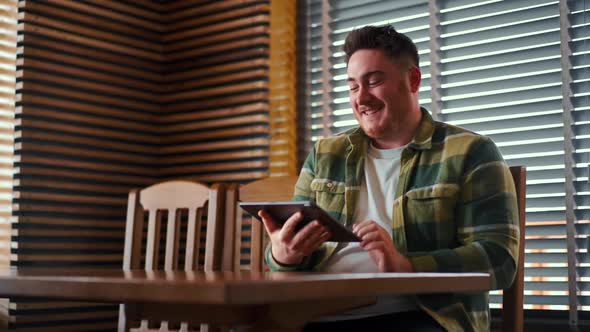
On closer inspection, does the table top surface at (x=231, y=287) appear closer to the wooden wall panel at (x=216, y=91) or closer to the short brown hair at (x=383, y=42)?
the short brown hair at (x=383, y=42)

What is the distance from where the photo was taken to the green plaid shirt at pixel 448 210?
214 cm

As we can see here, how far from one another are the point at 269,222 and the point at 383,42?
0.83 metres

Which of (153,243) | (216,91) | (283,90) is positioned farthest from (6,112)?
(153,243)

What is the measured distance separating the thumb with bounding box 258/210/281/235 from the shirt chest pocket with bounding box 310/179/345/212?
48 centimetres

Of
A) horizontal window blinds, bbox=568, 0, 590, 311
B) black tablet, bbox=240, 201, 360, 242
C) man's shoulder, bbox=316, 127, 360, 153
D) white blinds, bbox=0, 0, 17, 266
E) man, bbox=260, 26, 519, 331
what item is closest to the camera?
black tablet, bbox=240, 201, 360, 242

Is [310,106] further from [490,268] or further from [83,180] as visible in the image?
[490,268]

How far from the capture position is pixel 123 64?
14.8ft

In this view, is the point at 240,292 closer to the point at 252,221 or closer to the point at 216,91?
the point at 252,221

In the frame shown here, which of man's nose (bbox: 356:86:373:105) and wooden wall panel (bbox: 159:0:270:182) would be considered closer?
man's nose (bbox: 356:86:373:105)

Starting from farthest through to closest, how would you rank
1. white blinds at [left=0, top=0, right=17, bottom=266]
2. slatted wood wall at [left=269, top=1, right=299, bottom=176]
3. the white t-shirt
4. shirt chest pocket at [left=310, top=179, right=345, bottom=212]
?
1. slatted wood wall at [left=269, top=1, right=299, bottom=176]
2. white blinds at [left=0, top=0, right=17, bottom=266]
3. shirt chest pocket at [left=310, top=179, right=345, bottom=212]
4. the white t-shirt

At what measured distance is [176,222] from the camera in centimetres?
279

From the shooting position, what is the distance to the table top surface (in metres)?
1.16

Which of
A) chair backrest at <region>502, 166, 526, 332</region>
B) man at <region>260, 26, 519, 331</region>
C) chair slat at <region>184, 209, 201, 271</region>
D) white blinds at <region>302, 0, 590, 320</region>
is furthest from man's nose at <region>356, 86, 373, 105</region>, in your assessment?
white blinds at <region>302, 0, 590, 320</region>

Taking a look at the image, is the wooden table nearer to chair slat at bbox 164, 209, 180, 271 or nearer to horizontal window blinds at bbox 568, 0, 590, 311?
chair slat at bbox 164, 209, 180, 271
